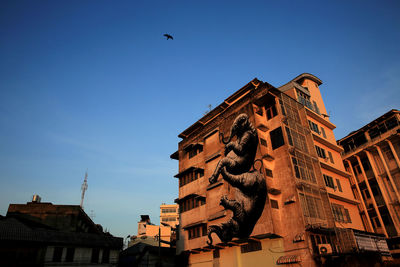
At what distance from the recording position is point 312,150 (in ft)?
106

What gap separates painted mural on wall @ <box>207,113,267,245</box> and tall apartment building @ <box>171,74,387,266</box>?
0.10m

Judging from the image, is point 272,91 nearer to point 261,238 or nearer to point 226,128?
point 226,128

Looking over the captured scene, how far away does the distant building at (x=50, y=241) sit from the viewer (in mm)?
33219

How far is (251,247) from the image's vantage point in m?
28.2

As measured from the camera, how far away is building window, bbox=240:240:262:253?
27.5 metres

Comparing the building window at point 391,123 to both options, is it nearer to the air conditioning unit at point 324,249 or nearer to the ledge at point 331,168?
the ledge at point 331,168

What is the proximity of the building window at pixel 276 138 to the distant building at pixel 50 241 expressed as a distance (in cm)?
2982

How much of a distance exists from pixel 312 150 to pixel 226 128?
37.3 feet

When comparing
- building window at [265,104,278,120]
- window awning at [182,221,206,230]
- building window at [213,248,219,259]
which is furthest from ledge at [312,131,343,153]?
building window at [213,248,219,259]

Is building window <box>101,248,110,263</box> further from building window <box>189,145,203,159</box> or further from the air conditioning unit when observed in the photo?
the air conditioning unit

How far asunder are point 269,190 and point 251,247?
6648 millimetres

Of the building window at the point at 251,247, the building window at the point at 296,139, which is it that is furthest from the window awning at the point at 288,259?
the building window at the point at 296,139

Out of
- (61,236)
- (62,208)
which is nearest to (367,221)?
(61,236)

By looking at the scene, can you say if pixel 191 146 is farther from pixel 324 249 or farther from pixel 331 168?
pixel 324 249
